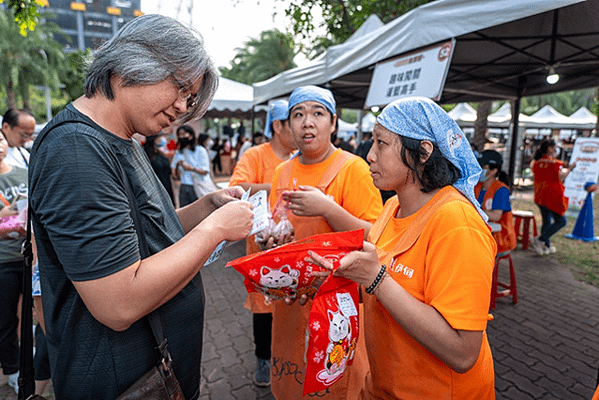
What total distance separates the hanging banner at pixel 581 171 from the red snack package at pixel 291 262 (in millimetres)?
7737

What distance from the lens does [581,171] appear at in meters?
7.09

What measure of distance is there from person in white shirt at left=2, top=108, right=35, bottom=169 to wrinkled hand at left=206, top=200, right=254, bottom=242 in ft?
9.86

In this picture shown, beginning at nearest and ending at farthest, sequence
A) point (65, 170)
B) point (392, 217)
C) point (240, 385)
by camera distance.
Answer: point (65, 170)
point (392, 217)
point (240, 385)

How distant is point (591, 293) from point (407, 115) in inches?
225

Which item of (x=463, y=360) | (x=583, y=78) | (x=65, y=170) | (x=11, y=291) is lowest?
(x=11, y=291)

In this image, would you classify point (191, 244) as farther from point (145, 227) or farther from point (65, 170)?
point (65, 170)

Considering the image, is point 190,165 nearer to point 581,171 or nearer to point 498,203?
point 498,203

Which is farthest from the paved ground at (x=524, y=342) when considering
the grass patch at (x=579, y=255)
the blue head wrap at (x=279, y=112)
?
the blue head wrap at (x=279, y=112)

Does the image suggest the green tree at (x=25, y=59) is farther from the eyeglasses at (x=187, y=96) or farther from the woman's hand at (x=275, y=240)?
the eyeglasses at (x=187, y=96)

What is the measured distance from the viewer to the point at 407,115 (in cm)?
142

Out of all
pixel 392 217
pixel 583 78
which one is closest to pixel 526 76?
pixel 583 78

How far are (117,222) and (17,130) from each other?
3194 millimetres

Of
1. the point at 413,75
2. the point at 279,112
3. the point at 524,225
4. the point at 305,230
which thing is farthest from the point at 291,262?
the point at 524,225

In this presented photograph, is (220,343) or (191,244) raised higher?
(191,244)
